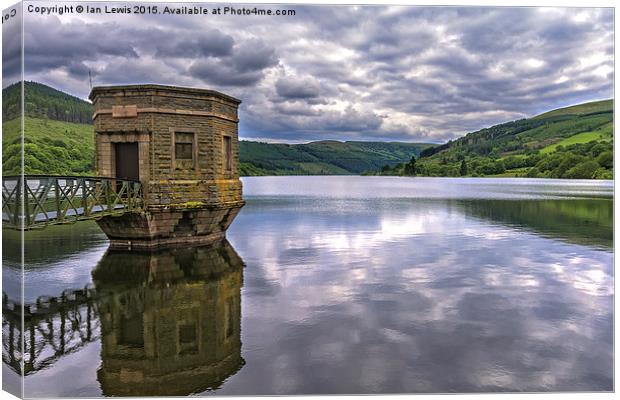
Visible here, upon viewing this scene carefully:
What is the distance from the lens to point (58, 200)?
1475cm

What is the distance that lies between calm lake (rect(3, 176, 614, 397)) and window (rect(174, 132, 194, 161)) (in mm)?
4544

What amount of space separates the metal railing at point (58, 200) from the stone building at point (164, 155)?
983 mm

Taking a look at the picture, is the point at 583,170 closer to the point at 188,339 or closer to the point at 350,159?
the point at 188,339

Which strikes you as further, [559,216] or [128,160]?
[559,216]

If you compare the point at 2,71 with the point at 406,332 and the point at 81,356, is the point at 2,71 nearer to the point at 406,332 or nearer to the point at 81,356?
the point at 81,356

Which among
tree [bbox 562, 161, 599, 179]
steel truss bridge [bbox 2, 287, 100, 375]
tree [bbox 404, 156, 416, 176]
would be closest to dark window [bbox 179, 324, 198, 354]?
steel truss bridge [bbox 2, 287, 100, 375]

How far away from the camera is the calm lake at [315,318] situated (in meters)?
9.66

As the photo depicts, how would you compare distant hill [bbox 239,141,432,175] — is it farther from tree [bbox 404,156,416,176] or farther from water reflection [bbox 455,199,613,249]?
water reflection [bbox 455,199,613,249]

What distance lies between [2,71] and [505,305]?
14875mm

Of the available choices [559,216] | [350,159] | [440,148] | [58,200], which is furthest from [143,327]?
[350,159]

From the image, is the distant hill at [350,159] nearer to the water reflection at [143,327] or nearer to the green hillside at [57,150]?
the green hillside at [57,150]

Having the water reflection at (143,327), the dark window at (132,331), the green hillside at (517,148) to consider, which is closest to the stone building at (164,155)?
the water reflection at (143,327)

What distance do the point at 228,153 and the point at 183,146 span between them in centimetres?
297

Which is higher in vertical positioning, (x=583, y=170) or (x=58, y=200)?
(x=583, y=170)
